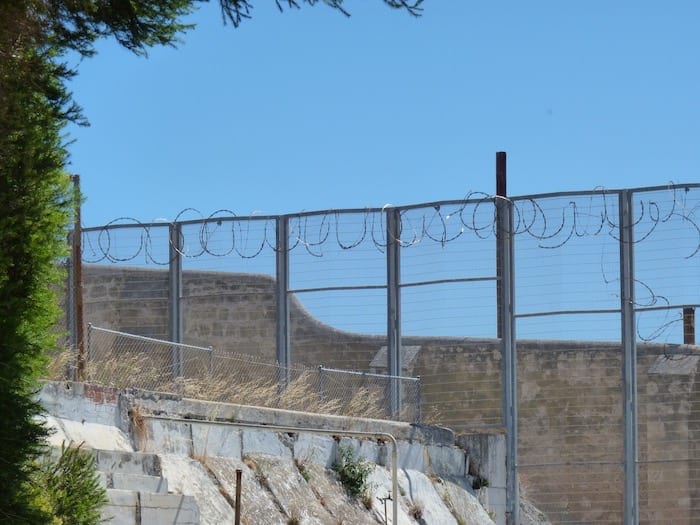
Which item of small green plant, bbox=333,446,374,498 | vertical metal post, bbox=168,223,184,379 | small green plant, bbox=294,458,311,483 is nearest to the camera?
small green plant, bbox=294,458,311,483

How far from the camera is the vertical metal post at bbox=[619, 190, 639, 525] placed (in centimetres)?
2073

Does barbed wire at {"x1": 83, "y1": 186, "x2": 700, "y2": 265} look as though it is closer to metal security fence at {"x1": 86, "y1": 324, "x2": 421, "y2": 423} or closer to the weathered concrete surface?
metal security fence at {"x1": 86, "y1": 324, "x2": 421, "y2": 423}

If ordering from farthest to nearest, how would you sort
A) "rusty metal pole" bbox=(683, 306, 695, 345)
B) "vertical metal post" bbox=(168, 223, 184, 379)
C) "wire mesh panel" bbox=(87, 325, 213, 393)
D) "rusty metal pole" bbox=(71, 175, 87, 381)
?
"vertical metal post" bbox=(168, 223, 184, 379)
"rusty metal pole" bbox=(683, 306, 695, 345)
"wire mesh panel" bbox=(87, 325, 213, 393)
"rusty metal pole" bbox=(71, 175, 87, 381)

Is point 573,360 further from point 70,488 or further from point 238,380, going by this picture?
point 70,488

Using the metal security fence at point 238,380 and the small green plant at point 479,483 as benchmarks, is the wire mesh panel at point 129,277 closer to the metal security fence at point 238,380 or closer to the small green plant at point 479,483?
the metal security fence at point 238,380

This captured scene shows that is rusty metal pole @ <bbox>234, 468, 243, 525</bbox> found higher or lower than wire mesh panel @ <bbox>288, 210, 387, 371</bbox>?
lower

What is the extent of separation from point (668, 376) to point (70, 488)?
11504mm

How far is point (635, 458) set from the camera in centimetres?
2077

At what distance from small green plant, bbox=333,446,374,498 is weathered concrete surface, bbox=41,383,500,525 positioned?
0.12 m

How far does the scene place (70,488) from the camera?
1193 cm

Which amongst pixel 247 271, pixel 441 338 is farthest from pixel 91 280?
pixel 441 338

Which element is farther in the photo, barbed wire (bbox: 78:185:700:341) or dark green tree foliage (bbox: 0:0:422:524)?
barbed wire (bbox: 78:185:700:341)

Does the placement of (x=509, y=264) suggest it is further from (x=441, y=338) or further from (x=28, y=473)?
(x=28, y=473)

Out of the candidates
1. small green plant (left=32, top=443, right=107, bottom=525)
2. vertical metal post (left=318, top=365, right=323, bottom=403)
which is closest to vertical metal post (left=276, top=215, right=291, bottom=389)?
vertical metal post (left=318, top=365, right=323, bottom=403)
